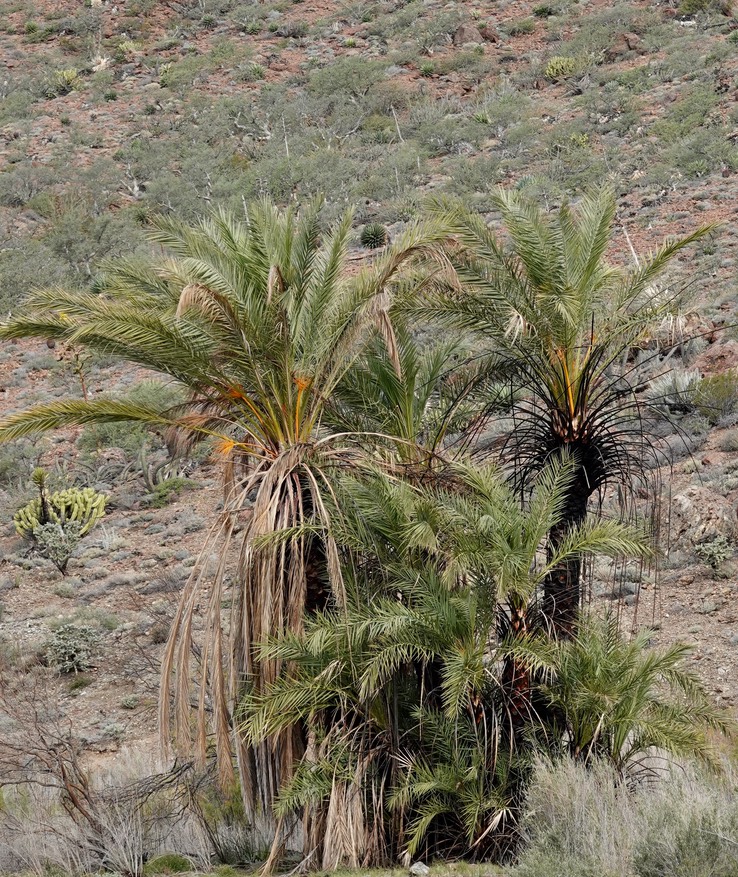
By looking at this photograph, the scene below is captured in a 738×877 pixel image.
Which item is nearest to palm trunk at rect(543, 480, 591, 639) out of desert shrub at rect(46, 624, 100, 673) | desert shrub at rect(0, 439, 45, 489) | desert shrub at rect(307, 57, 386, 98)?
desert shrub at rect(46, 624, 100, 673)

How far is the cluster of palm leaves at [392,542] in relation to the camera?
35.2 feet

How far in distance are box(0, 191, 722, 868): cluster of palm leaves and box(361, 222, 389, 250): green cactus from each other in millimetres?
19620

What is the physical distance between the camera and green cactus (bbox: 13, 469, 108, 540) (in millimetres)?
22438

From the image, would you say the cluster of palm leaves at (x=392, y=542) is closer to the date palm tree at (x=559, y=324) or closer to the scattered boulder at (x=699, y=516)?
the date palm tree at (x=559, y=324)

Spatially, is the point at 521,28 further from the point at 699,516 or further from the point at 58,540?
the point at 699,516

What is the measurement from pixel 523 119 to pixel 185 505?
893 inches

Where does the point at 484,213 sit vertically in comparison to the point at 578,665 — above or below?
above

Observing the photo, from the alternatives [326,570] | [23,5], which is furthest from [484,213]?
[23,5]

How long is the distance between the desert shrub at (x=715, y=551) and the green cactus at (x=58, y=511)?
1223 cm

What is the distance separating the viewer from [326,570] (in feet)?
38.4

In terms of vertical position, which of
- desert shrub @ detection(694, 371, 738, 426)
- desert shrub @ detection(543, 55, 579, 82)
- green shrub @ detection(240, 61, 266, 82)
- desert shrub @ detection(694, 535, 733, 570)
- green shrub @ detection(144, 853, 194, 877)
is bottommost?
green shrub @ detection(144, 853, 194, 877)

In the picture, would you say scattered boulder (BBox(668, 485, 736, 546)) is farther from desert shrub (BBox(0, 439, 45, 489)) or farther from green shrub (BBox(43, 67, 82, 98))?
green shrub (BBox(43, 67, 82, 98))

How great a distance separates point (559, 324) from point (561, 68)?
34317 millimetres

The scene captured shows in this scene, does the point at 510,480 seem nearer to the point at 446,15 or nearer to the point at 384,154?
the point at 384,154
